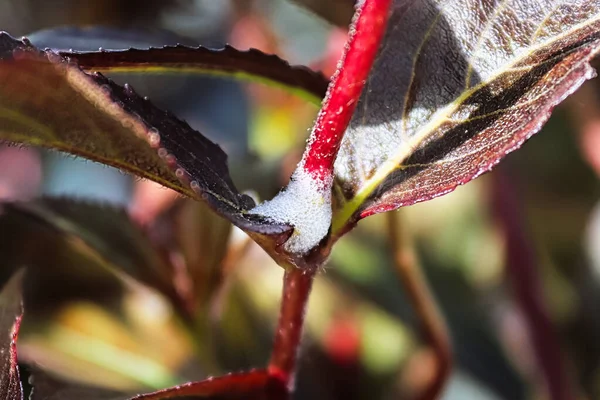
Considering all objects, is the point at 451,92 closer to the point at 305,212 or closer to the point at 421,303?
the point at 305,212

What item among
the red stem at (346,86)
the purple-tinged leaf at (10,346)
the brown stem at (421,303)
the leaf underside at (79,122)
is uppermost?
the brown stem at (421,303)

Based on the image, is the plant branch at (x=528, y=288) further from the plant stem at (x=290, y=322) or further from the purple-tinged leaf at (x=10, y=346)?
the purple-tinged leaf at (x=10, y=346)

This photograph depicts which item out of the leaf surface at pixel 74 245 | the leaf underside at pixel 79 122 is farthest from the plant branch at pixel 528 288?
the leaf underside at pixel 79 122

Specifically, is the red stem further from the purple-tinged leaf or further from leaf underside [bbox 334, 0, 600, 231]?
the purple-tinged leaf

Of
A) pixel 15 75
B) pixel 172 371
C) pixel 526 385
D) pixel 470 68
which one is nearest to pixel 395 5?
pixel 470 68

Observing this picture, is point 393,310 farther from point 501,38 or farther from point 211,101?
point 501,38

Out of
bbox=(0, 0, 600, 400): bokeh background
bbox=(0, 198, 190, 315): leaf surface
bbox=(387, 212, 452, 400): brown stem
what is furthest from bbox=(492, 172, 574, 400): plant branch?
bbox=(0, 198, 190, 315): leaf surface
